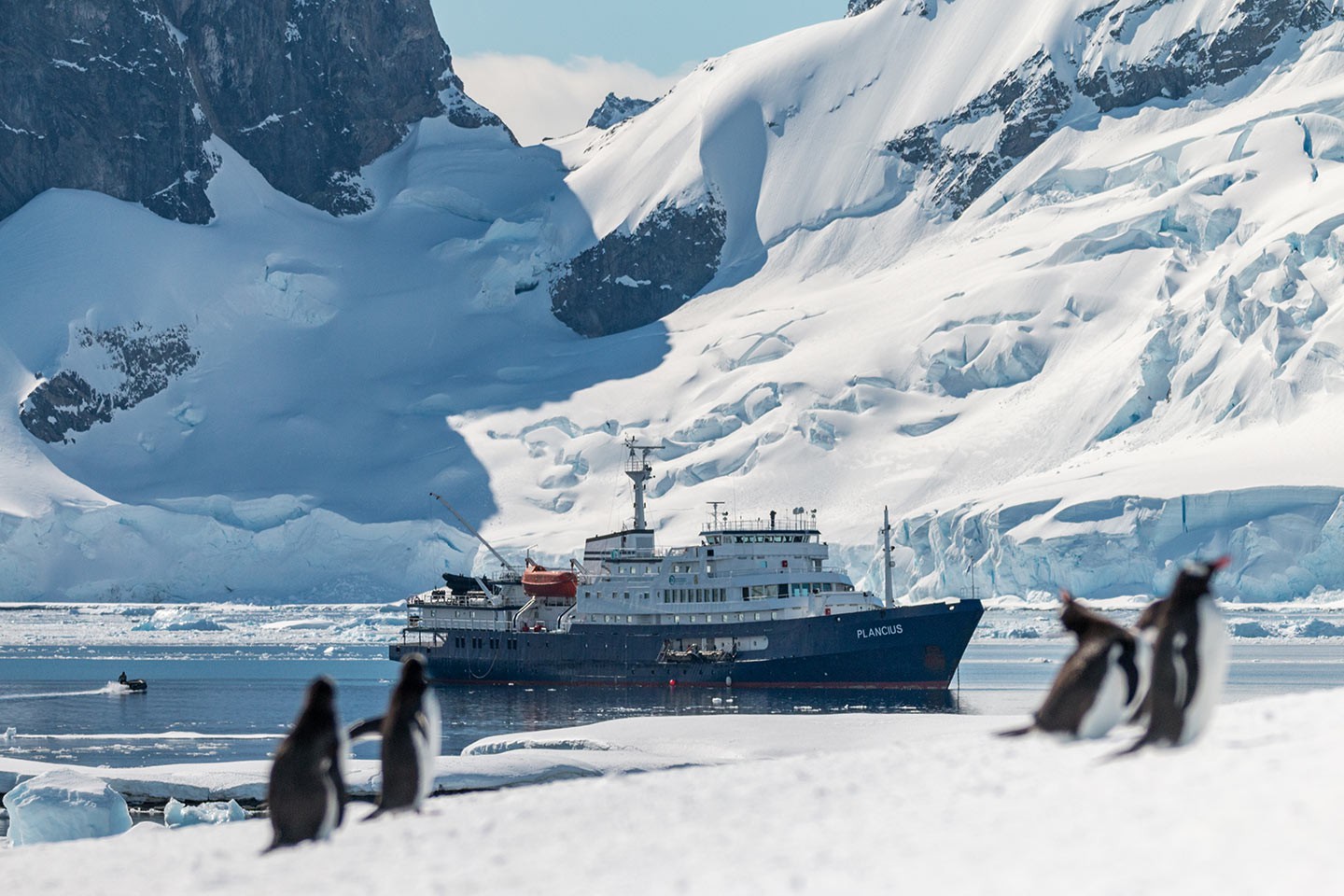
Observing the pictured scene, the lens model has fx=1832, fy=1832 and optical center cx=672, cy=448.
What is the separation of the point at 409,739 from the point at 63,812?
14758 millimetres

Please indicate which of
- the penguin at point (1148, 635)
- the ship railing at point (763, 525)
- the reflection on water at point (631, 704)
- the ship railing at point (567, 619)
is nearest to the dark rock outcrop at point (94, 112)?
the ship railing at point (763, 525)

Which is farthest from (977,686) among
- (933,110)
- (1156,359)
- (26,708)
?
(933,110)

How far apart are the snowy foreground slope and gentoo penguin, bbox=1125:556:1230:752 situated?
0.68 feet

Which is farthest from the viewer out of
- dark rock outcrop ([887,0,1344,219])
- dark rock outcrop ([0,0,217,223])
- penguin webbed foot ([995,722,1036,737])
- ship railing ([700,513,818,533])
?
dark rock outcrop ([0,0,217,223])

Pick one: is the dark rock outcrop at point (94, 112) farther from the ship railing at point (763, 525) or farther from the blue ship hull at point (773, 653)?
the blue ship hull at point (773, 653)

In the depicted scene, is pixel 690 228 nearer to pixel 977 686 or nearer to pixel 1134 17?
pixel 1134 17

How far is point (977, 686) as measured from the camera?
61906mm

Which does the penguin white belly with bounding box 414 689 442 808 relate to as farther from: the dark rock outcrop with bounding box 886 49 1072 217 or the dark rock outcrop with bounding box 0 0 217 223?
the dark rock outcrop with bounding box 0 0 217 223

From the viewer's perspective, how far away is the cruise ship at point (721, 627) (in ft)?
200

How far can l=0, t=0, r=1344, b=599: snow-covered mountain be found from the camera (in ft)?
375

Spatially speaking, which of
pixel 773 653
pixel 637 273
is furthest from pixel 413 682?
pixel 637 273

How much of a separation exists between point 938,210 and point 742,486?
180 feet

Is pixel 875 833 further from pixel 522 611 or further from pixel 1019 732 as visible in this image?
pixel 522 611

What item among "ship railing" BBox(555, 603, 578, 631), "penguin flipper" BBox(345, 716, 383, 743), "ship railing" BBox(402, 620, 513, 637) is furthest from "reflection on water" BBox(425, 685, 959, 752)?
"penguin flipper" BBox(345, 716, 383, 743)
